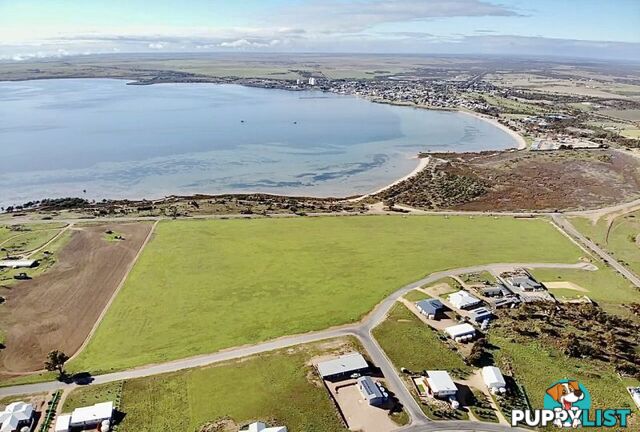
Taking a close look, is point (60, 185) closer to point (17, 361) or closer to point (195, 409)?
point (17, 361)

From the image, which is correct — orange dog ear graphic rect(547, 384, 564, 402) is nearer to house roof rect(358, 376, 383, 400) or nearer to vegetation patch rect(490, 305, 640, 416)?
vegetation patch rect(490, 305, 640, 416)

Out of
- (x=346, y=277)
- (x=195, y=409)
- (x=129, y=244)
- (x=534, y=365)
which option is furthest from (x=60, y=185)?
(x=534, y=365)

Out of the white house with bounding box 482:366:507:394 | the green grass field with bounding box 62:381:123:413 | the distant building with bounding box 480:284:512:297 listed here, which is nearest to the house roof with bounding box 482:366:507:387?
the white house with bounding box 482:366:507:394

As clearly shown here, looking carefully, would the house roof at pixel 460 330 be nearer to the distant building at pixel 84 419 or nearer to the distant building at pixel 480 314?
the distant building at pixel 480 314

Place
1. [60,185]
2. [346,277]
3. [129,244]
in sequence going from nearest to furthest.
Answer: [346,277] → [129,244] → [60,185]

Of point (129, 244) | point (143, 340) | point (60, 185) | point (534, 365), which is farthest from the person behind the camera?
point (60, 185)
